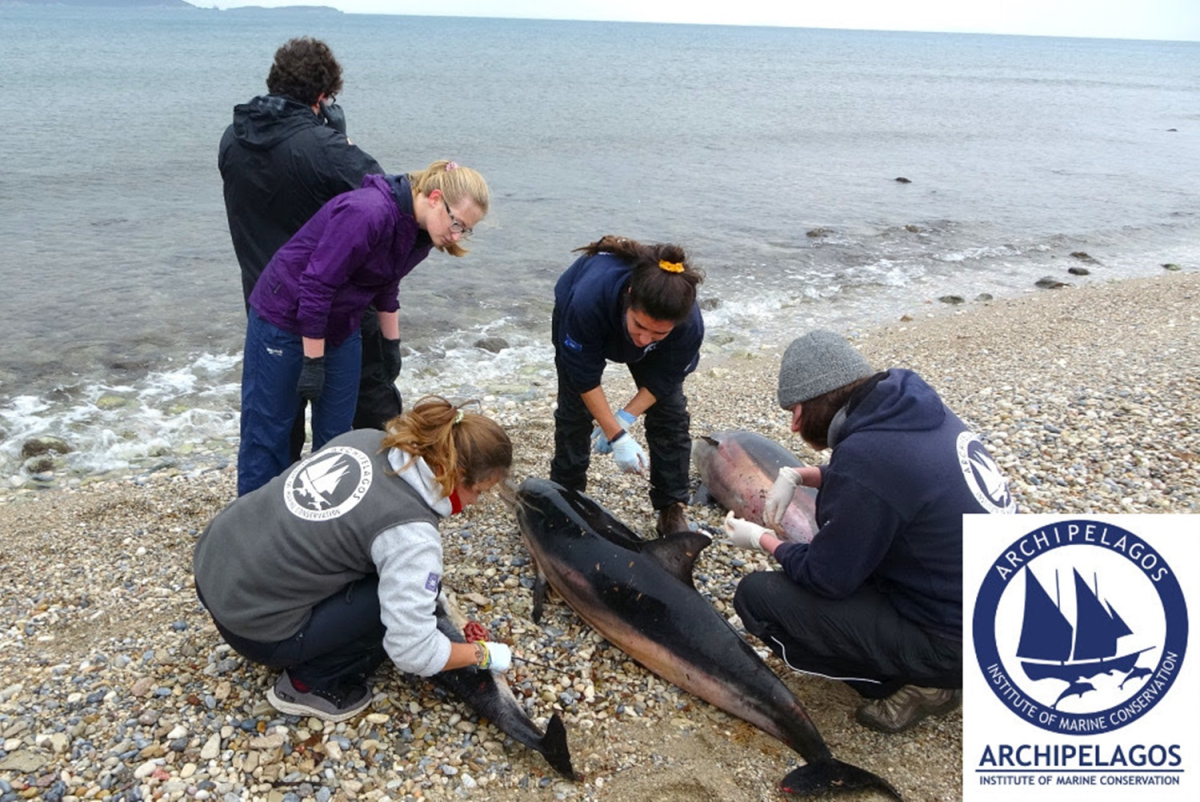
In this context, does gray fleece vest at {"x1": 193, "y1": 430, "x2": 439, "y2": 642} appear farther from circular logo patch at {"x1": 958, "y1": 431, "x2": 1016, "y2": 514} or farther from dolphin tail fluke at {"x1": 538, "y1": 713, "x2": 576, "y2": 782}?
circular logo patch at {"x1": 958, "y1": 431, "x2": 1016, "y2": 514}

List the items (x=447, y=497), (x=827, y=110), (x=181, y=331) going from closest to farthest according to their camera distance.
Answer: (x=447, y=497) → (x=181, y=331) → (x=827, y=110)

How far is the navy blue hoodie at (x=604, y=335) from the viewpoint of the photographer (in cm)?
451

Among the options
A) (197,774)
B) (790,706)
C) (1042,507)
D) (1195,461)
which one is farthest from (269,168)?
(1195,461)

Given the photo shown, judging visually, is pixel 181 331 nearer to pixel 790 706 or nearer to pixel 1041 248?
pixel 790 706

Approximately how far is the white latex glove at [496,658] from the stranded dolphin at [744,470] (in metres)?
2.46

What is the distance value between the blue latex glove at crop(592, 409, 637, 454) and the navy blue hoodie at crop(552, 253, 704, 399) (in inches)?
9.0

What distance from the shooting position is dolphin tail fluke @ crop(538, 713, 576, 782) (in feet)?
11.5

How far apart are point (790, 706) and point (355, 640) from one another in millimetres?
1842

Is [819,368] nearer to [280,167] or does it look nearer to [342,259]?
[342,259]

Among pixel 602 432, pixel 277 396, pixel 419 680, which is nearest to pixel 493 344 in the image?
pixel 602 432

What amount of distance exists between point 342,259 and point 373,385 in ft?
5.30

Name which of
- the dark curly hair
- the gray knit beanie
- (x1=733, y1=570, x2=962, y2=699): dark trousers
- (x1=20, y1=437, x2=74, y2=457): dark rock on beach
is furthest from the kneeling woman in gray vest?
(x1=20, y1=437, x2=74, y2=457): dark rock on beach

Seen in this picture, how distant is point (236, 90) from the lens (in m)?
38.3

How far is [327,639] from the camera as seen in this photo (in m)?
3.53
